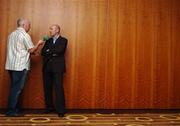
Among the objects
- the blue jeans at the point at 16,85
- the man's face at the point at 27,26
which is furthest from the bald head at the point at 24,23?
the blue jeans at the point at 16,85

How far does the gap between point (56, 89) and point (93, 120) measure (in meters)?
0.85

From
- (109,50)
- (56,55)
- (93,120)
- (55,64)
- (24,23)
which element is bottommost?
(93,120)

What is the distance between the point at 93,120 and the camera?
440 centimetres

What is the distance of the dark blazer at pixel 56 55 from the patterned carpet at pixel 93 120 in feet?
2.80

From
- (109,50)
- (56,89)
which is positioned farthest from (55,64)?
(109,50)

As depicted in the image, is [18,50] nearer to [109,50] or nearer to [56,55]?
[56,55]

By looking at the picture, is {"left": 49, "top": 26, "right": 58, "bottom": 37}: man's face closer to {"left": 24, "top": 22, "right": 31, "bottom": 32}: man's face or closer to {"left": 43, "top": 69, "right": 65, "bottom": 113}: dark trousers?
{"left": 24, "top": 22, "right": 31, "bottom": 32}: man's face

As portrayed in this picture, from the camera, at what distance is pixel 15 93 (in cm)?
447

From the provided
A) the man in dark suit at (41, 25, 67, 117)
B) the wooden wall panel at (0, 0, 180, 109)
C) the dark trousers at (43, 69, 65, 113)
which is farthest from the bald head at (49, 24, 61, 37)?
the dark trousers at (43, 69, 65, 113)

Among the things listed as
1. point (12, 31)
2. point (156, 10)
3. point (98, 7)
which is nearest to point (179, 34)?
point (156, 10)

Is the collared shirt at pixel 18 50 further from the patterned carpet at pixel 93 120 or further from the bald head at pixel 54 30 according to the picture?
the patterned carpet at pixel 93 120

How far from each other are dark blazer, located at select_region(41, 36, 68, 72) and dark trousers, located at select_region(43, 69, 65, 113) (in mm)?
96

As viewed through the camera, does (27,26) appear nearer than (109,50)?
Yes

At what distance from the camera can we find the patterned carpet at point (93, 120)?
4105 millimetres
